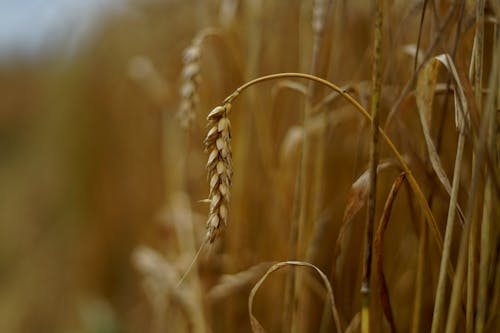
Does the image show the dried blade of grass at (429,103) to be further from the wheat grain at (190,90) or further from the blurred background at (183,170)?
the wheat grain at (190,90)

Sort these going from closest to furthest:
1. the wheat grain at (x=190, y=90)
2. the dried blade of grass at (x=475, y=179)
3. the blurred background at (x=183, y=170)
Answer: the dried blade of grass at (x=475, y=179) < the wheat grain at (x=190, y=90) < the blurred background at (x=183, y=170)

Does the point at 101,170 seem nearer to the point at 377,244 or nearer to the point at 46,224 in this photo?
the point at 46,224

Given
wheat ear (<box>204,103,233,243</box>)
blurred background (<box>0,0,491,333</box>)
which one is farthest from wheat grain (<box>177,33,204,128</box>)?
wheat ear (<box>204,103,233,243</box>)

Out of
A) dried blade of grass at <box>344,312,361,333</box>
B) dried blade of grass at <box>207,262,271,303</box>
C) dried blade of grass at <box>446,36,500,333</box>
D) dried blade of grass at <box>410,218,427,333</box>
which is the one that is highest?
dried blade of grass at <box>446,36,500,333</box>

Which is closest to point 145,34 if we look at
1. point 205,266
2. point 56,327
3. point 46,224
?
point 46,224

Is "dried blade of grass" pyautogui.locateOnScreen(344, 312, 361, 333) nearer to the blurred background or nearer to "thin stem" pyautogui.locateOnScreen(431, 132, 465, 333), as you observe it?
the blurred background

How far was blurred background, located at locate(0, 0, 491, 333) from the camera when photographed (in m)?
0.89

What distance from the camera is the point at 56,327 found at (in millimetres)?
1979

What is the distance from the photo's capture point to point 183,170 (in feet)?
4.00

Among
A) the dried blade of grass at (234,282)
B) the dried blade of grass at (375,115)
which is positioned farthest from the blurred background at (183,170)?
the dried blade of grass at (375,115)

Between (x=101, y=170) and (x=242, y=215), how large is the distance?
4.13ft

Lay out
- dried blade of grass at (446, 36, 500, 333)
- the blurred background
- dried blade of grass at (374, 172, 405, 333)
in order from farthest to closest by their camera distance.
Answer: the blurred background, dried blade of grass at (374, 172, 405, 333), dried blade of grass at (446, 36, 500, 333)

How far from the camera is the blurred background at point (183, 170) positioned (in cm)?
89

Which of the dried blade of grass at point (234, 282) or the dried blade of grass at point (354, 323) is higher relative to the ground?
the dried blade of grass at point (354, 323)
